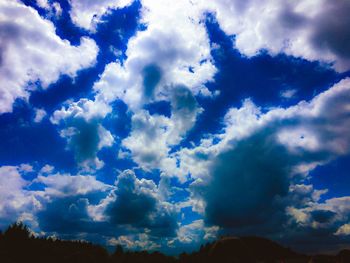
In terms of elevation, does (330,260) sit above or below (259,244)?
below

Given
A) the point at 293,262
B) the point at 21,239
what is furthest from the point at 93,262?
the point at 293,262

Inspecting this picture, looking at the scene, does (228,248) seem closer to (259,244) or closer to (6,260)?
(259,244)

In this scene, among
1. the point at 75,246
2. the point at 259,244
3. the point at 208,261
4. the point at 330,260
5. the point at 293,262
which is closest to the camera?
the point at 330,260

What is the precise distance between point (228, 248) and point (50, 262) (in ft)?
213

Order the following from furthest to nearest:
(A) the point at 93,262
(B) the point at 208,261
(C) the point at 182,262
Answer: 1. (C) the point at 182,262
2. (A) the point at 93,262
3. (B) the point at 208,261

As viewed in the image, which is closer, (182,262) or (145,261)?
(182,262)

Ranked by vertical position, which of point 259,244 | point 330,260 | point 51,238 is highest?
point 51,238

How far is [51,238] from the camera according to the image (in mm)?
128250

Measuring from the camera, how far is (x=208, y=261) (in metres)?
54.5

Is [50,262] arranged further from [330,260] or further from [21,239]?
[330,260]

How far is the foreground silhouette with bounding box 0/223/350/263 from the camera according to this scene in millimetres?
51531

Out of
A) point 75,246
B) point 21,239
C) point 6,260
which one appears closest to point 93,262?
point 6,260

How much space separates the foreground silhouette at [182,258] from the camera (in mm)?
51531

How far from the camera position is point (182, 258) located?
104m
